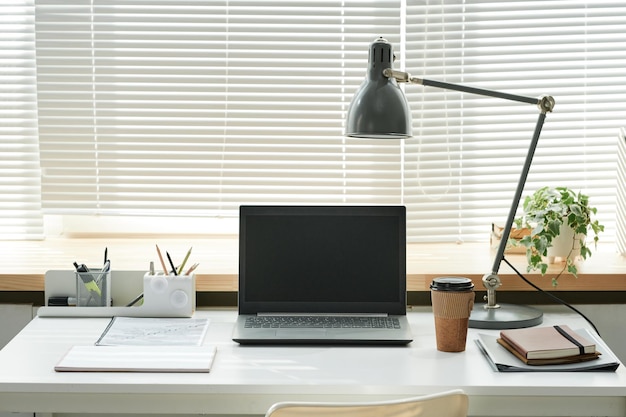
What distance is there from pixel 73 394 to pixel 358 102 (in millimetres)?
921

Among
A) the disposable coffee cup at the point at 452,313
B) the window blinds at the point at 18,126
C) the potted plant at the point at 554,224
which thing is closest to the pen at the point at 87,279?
the window blinds at the point at 18,126

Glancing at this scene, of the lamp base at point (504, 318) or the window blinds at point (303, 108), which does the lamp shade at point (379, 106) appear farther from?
the window blinds at point (303, 108)

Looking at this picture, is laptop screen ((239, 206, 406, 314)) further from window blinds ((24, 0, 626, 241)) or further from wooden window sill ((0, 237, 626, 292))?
window blinds ((24, 0, 626, 241))

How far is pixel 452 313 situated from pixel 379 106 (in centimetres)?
51

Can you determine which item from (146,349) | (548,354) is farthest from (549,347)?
(146,349)

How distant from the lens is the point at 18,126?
8.59 feet

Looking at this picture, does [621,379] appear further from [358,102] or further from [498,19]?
[498,19]

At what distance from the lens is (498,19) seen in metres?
2.53

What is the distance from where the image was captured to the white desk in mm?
1574

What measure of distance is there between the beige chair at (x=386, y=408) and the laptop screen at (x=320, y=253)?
0.59 meters

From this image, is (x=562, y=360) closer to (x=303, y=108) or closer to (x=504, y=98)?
(x=504, y=98)

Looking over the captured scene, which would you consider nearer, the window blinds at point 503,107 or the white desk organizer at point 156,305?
the white desk organizer at point 156,305

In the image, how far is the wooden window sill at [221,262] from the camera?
7.17ft

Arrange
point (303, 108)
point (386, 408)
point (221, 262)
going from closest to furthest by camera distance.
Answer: point (386, 408) → point (221, 262) → point (303, 108)
